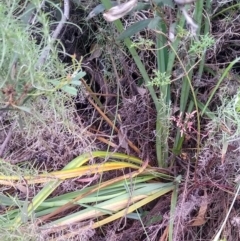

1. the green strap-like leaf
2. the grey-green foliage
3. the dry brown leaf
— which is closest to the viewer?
the grey-green foliage

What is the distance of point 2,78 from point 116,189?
345 mm

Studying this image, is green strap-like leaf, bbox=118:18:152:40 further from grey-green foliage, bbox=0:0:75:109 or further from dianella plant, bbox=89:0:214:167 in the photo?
grey-green foliage, bbox=0:0:75:109

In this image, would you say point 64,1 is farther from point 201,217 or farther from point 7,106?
point 201,217

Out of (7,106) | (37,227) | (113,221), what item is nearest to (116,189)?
(113,221)

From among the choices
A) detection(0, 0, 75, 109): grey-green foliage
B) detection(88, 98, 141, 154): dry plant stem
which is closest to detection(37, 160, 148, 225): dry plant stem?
detection(88, 98, 141, 154): dry plant stem

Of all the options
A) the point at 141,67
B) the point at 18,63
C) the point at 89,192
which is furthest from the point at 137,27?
the point at 89,192

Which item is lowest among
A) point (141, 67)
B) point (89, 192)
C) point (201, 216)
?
point (201, 216)

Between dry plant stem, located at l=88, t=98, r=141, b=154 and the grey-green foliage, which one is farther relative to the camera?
dry plant stem, located at l=88, t=98, r=141, b=154

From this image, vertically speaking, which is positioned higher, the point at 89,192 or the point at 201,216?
the point at 89,192

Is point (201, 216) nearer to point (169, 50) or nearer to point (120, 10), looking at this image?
point (169, 50)

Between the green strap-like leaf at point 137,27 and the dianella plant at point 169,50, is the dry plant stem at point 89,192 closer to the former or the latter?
the dianella plant at point 169,50

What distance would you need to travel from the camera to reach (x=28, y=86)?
80 cm

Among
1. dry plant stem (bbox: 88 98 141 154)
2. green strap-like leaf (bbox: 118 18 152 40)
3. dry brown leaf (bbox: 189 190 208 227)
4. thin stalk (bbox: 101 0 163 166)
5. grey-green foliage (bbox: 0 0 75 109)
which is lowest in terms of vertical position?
dry brown leaf (bbox: 189 190 208 227)

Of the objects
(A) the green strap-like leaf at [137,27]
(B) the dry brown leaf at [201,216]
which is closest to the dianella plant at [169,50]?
(A) the green strap-like leaf at [137,27]
